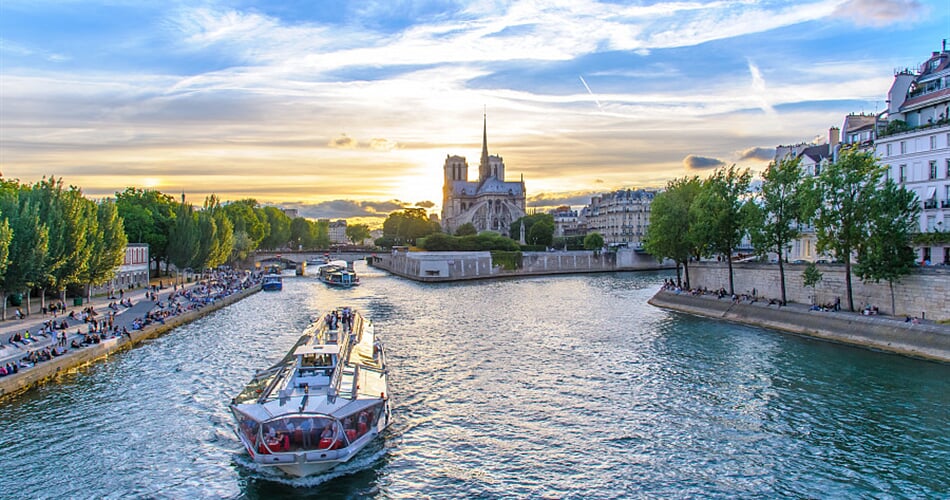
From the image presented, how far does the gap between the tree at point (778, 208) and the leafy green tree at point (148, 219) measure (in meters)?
60.1

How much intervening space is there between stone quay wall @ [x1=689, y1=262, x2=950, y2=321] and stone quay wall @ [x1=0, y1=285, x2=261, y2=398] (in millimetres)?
41340

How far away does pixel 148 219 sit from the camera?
76750 millimetres

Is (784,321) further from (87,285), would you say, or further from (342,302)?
(87,285)

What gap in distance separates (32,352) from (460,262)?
237ft

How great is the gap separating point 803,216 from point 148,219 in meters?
66.3

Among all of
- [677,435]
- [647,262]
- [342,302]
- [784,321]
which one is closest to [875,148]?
[784,321]

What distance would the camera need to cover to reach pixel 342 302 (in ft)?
212

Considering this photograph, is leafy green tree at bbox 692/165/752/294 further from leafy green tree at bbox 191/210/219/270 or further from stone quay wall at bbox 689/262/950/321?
leafy green tree at bbox 191/210/219/270

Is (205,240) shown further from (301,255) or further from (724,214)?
(724,214)

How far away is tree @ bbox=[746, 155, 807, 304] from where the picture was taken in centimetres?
4433

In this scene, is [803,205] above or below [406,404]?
above

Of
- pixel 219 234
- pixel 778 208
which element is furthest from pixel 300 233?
pixel 778 208

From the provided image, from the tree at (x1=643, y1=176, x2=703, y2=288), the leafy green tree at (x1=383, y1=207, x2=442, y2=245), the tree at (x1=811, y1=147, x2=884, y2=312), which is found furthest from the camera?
the leafy green tree at (x1=383, y1=207, x2=442, y2=245)

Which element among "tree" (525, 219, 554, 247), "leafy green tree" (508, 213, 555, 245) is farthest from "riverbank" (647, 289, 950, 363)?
"leafy green tree" (508, 213, 555, 245)
